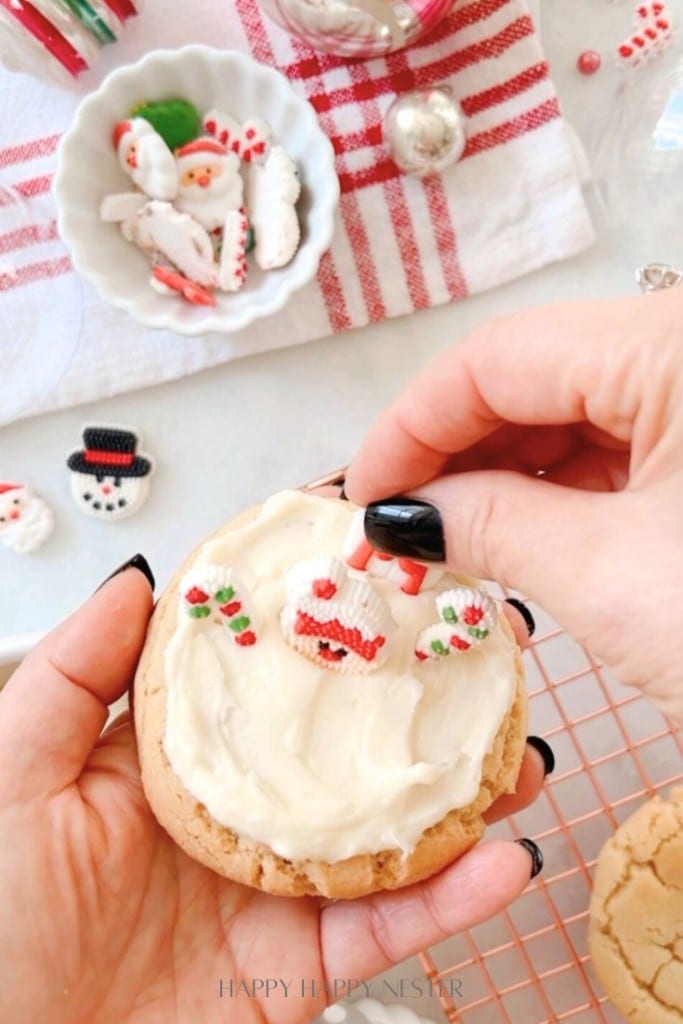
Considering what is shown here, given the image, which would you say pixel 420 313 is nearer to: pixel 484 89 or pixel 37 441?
pixel 484 89

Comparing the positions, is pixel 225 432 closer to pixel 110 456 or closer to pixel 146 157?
pixel 110 456

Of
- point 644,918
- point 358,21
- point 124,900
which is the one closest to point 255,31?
point 358,21

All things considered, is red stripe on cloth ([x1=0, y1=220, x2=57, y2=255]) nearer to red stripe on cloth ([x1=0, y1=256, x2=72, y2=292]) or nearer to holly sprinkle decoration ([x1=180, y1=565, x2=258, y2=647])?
red stripe on cloth ([x1=0, y1=256, x2=72, y2=292])

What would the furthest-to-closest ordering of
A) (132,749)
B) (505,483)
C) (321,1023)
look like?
1. (321,1023)
2. (132,749)
3. (505,483)

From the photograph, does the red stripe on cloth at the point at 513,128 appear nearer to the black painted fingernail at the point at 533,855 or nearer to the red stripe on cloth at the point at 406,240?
the red stripe on cloth at the point at 406,240

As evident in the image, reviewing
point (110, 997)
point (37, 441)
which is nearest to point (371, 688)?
point (110, 997)

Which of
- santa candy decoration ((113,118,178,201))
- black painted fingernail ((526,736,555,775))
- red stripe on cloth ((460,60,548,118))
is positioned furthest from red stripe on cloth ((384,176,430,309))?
black painted fingernail ((526,736,555,775))

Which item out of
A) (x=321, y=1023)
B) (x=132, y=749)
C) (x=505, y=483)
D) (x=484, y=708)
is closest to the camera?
(x=505, y=483)
